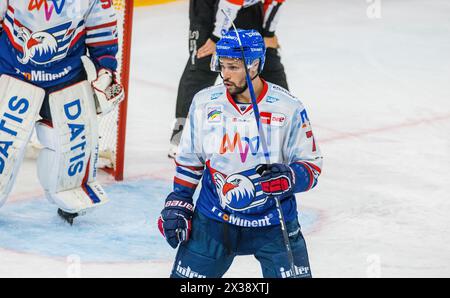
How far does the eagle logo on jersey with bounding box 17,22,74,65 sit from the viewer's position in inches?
216

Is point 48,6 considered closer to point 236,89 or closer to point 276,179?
point 236,89

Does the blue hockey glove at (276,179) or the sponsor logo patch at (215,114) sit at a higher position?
the sponsor logo patch at (215,114)

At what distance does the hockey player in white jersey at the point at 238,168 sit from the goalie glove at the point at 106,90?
1547 mm

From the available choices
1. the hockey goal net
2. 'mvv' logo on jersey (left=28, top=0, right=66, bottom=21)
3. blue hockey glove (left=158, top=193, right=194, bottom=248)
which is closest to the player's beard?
blue hockey glove (left=158, top=193, right=194, bottom=248)

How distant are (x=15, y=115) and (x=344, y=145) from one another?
2432 millimetres

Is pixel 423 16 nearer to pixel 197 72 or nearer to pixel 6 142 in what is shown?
pixel 197 72

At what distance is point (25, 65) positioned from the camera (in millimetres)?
5590

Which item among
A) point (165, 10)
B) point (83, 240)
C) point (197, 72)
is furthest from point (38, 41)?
point (165, 10)

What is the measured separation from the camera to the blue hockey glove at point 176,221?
4125 mm

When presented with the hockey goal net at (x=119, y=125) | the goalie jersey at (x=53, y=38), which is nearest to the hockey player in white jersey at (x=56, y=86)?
the goalie jersey at (x=53, y=38)

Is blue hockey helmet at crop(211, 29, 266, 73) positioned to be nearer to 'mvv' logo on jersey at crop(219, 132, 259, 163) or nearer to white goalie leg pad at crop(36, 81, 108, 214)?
'mvv' logo on jersey at crop(219, 132, 259, 163)

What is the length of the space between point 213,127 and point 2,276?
1465 mm

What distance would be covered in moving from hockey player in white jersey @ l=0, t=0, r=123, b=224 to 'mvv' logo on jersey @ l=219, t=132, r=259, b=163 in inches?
63.3

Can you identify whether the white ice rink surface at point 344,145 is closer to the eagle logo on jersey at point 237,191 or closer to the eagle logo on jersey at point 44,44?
the eagle logo on jersey at point 44,44
